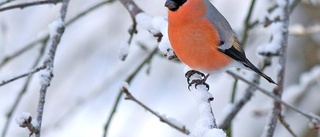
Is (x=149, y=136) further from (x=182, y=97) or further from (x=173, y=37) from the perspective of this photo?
(x=173, y=37)

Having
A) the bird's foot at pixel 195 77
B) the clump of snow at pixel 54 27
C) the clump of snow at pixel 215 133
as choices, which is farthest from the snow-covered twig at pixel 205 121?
the clump of snow at pixel 54 27

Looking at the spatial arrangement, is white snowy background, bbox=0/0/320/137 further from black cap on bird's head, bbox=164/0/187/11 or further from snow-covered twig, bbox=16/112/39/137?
snow-covered twig, bbox=16/112/39/137

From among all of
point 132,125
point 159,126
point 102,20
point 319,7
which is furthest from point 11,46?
point 319,7

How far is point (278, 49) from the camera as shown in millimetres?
1857

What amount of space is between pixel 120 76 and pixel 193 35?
1.74 m

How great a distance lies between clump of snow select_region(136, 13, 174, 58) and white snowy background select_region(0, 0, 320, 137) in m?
1.36

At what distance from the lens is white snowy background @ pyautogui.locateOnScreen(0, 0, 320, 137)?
11.6ft

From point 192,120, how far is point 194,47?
243 cm

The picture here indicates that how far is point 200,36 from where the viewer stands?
1.64 meters

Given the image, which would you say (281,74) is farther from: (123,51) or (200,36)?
(123,51)

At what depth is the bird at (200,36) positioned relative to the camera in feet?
5.37

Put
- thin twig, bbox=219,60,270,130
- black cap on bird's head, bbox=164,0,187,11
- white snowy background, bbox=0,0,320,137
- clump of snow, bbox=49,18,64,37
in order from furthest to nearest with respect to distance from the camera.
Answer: white snowy background, bbox=0,0,320,137, thin twig, bbox=219,60,270,130, black cap on bird's head, bbox=164,0,187,11, clump of snow, bbox=49,18,64,37

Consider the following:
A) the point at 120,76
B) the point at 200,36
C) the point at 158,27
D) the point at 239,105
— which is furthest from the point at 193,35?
the point at 120,76

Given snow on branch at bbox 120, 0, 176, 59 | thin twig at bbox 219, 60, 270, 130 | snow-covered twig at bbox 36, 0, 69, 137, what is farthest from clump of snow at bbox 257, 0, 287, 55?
snow-covered twig at bbox 36, 0, 69, 137
